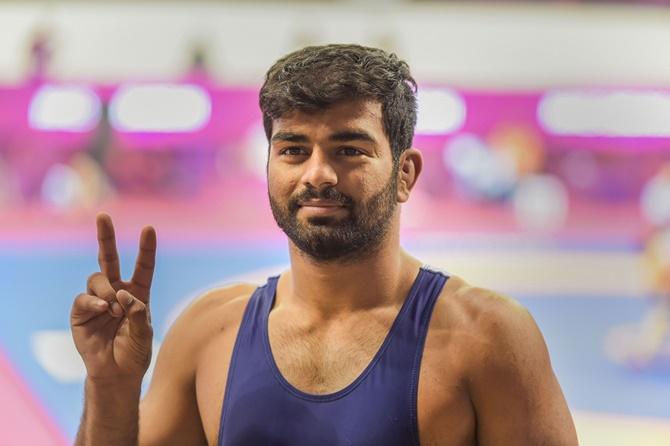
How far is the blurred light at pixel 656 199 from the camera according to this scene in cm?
865

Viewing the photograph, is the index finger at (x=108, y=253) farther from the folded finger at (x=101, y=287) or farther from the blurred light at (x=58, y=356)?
the blurred light at (x=58, y=356)

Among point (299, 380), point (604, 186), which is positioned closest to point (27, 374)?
point (299, 380)

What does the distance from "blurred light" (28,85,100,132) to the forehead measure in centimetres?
752

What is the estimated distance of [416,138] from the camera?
9.19 m

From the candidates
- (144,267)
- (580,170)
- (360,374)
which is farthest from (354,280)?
(580,170)

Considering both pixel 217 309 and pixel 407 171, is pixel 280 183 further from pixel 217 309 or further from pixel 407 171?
pixel 217 309

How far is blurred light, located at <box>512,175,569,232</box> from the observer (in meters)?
9.01

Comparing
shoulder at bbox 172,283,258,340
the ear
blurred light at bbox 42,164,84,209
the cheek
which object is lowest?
shoulder at bbox 172,283,258,340

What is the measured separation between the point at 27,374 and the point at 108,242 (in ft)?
11.8

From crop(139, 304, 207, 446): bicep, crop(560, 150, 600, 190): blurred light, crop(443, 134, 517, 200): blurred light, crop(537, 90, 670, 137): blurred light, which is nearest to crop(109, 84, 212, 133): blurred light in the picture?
crop(443, 134, 517, 200): blurred light

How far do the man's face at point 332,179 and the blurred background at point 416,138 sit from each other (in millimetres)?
4770

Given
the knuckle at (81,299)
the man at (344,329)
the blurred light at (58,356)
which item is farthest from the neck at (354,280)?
the blurred light at (58,356)

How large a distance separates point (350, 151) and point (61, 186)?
761 cm

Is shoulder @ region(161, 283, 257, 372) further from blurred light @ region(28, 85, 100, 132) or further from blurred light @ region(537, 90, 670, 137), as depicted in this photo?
blurred light @ region(537, 90, 670, 137)
